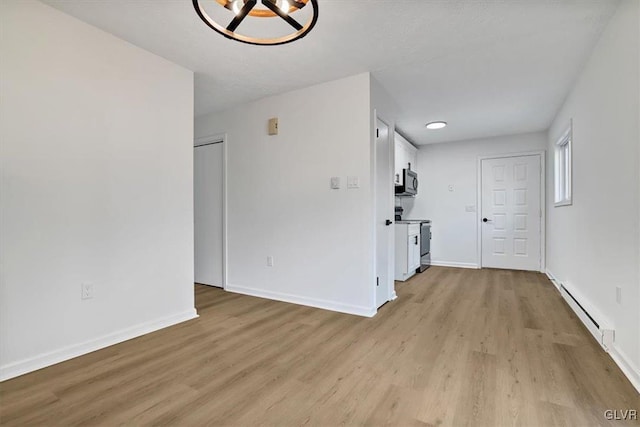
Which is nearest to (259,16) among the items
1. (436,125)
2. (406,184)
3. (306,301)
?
(306,301)

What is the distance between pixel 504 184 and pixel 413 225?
198cm

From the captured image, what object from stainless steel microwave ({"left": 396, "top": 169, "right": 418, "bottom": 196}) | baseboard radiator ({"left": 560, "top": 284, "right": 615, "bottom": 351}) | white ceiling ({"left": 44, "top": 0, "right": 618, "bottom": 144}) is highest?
white ceiling ({"left": 44, "top": 0, "right": 618, "bottom": 144})

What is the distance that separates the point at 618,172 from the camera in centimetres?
205

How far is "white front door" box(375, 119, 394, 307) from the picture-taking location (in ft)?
10.6

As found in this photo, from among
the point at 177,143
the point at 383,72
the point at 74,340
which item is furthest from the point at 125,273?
the point at 383,72

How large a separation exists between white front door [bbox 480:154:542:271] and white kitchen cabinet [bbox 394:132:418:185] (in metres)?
1.22

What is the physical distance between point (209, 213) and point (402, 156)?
10.1ft

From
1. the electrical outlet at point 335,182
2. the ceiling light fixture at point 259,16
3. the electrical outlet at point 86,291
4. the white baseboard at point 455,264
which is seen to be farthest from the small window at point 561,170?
the electrical outlet at point 86,291

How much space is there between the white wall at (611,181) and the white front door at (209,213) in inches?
148

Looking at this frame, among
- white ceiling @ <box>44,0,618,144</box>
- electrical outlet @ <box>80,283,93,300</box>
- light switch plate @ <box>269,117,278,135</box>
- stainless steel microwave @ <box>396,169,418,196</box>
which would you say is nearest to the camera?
white ceiling @ <box>44,0,618,144</box>

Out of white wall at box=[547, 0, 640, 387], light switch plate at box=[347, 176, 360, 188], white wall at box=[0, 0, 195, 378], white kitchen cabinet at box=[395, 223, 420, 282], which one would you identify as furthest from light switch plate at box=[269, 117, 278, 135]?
white wall at box=[547, 0, 640, 387]

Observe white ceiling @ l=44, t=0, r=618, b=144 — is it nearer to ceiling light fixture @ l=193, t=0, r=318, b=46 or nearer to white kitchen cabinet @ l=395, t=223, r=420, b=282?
ceiling light fixture @ l=193, t=0, r=318, b=46

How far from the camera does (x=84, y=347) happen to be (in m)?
2.20

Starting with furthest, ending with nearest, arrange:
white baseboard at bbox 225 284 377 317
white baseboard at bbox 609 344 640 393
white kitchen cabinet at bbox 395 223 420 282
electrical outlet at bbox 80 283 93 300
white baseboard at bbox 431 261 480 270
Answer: white baseboard at bbox 431 261 480 270 → white kitchen cabinet at bbox 395 223 420 282 → white baseboard at bbox 225 284 377 317 → electrical outlet at bbox 80 283 93 300 → white baseboard at bbox 609 344 640 393
